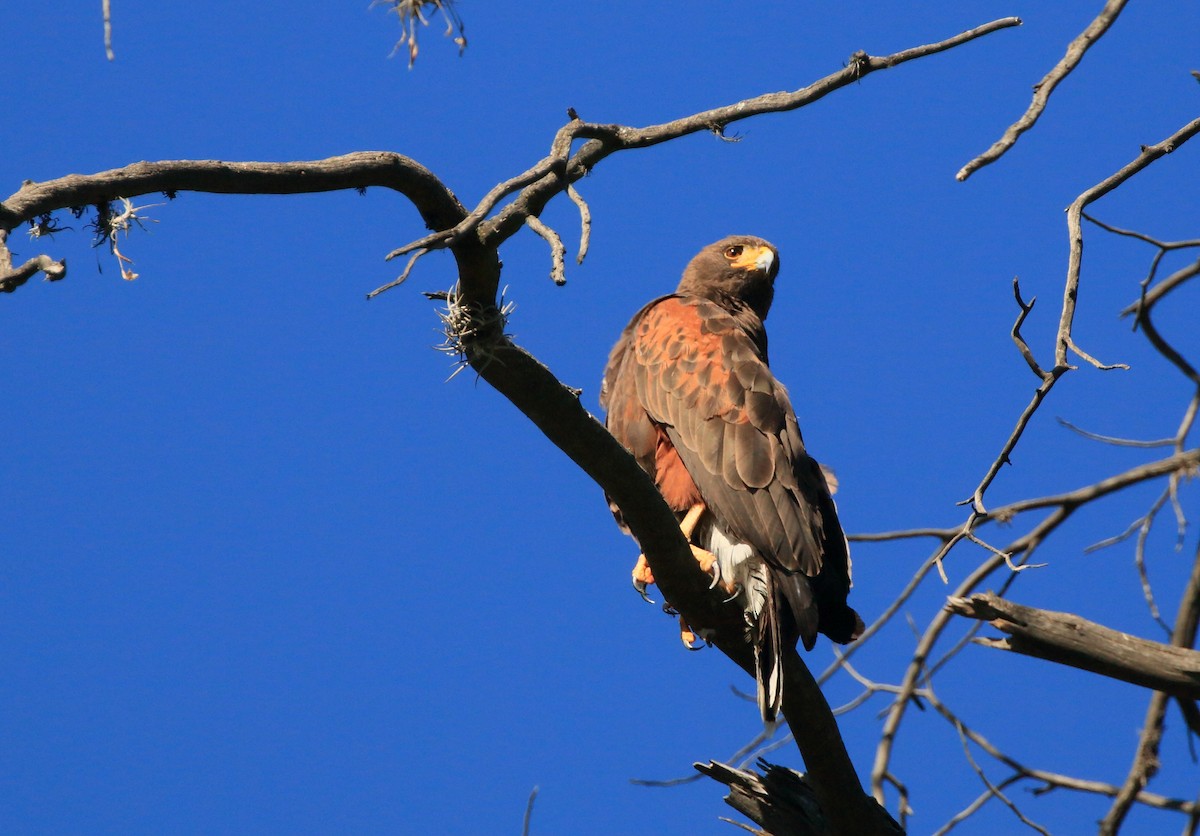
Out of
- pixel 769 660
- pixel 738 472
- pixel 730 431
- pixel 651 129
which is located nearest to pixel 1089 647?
pixel 769 660

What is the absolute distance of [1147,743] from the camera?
193 inches

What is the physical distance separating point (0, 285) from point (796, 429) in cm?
357

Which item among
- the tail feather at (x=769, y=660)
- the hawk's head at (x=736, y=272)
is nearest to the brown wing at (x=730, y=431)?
the tail feather at (x=769, y=660)

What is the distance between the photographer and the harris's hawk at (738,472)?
4.49 meters

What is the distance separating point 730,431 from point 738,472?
0.22 m

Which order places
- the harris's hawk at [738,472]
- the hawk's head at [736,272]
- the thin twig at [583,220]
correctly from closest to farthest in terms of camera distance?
the thin twig at [583,220], the harris's hawk at [738,472], the hawk's head at [736,272]

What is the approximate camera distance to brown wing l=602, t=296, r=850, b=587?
465cm

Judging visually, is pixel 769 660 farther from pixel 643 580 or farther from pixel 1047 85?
pixel 1047 85

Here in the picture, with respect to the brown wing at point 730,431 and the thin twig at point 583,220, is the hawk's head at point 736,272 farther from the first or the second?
the thin twig at point 583,220

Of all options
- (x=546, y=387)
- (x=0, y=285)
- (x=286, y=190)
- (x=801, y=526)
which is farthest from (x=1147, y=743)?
(x=0, y=285)

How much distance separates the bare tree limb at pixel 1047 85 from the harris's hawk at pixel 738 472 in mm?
1854

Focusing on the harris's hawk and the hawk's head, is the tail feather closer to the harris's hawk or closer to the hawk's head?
the harris's hawk

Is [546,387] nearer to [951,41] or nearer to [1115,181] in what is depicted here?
[951,41]

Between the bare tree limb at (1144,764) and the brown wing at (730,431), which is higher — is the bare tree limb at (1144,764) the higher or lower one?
the lower one
